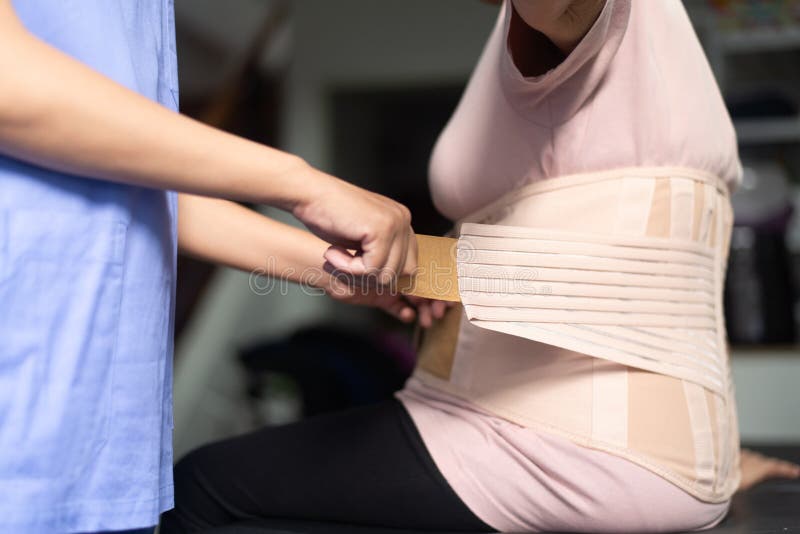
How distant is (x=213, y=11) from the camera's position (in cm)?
504

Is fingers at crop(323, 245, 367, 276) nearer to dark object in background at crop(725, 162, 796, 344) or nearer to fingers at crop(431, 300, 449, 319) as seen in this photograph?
fingers at crop(431, 300, 449, 319)

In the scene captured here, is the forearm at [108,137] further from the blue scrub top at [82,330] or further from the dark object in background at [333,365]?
the dark object in background at [333,365]

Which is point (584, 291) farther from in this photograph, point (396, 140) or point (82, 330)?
point (396, 140)

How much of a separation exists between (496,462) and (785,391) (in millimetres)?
2286

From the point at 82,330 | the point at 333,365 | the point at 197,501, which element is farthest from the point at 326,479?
the point at 333,365

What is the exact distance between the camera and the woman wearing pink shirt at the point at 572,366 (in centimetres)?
79

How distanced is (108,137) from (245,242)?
35 centimetres

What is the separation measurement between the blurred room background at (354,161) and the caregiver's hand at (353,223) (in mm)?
1818

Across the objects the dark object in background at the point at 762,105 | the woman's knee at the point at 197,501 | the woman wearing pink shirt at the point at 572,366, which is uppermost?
the dark object in background at the point at 762,105

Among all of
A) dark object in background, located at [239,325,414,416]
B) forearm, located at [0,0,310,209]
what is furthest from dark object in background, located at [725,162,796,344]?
forearm, located at [0,0,310,209]

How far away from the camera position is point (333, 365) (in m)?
3.00

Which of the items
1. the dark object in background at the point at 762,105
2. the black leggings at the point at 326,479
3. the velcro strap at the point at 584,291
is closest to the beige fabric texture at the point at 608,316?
the velcro strap at the point at 584,291

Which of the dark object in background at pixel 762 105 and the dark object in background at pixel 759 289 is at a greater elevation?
the dark object in background at pixel 762 105

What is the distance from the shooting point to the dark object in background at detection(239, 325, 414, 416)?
295 cm
